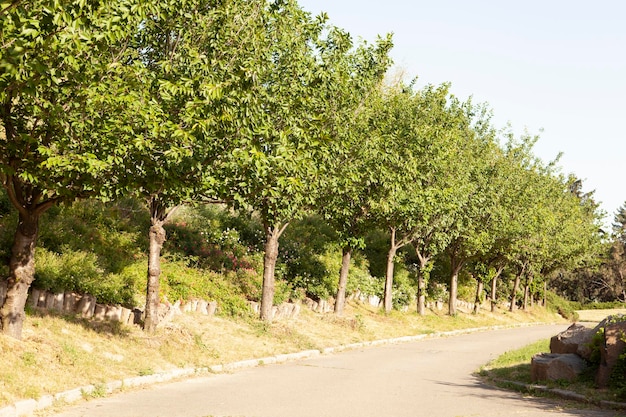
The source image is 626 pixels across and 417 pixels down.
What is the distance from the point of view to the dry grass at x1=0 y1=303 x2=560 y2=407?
10992 mm

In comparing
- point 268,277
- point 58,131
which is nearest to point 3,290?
point 58,131

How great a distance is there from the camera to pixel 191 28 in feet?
51.2

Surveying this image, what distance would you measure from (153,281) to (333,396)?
661 cm

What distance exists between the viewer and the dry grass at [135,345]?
11.0 metres

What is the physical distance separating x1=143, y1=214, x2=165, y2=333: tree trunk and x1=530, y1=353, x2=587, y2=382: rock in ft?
30.7

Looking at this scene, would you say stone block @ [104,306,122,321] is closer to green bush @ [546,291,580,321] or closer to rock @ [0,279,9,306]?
rock @ [0,279,9,306]

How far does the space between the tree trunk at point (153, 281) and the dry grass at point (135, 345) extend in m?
0.35

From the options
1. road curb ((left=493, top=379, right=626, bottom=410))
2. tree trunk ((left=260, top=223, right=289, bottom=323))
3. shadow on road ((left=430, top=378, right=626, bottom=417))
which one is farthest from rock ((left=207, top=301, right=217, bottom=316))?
road curb ((left=493, top=379, right=626, bottom=410))

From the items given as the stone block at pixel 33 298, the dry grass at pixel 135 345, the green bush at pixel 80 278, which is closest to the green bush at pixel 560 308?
the dry grass at pixel 135 345

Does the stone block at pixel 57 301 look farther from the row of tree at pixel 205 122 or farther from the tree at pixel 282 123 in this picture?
the tree at pixel 282 123

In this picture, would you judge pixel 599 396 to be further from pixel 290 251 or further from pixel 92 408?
pixel 290 251

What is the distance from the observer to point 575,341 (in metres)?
15.5

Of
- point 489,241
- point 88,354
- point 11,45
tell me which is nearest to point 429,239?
point 489,241

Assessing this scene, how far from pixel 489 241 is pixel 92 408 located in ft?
101
